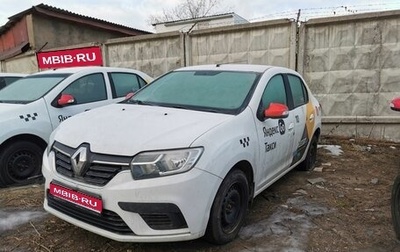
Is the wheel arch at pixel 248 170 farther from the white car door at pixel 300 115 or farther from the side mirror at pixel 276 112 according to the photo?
the white car door at pixel 300 115

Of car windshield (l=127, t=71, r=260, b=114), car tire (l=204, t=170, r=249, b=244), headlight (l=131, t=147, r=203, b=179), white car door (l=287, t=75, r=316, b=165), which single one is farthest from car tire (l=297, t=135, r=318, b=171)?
headlight (l=131, t=147, r=203, b=179)

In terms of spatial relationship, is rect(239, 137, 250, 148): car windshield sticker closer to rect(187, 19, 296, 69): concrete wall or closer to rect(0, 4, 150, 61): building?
rect(187, 19, 296, 69): concrete wall

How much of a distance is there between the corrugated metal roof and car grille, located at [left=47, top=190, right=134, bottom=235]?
11900mm

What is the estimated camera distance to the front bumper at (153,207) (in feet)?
7.81

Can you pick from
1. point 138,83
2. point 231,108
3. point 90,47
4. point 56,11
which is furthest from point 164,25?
point 231,108

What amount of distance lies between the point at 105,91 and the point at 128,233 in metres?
3.41

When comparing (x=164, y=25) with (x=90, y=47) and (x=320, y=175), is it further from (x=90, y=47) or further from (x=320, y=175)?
(x=320, y=175)

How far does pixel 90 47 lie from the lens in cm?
957

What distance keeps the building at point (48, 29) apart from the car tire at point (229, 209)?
1186 centimetres

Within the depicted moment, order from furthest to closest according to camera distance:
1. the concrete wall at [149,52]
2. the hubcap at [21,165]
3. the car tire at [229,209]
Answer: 1. the concrete wall at [149,52]
2. the hubcap at [21,165]
3. the car tire at [229,209]

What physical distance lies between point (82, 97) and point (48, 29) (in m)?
9.71

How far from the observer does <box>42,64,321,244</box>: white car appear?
241 cm

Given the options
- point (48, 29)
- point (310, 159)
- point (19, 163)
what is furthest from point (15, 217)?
point (48, 29)

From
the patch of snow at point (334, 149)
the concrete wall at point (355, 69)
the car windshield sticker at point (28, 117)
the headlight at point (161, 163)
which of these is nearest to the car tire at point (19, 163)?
the car windshield sticker at point (28, 117)
